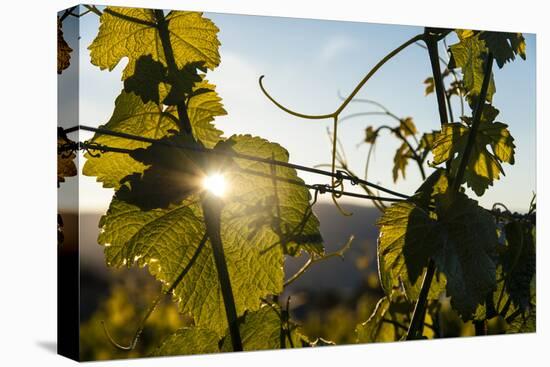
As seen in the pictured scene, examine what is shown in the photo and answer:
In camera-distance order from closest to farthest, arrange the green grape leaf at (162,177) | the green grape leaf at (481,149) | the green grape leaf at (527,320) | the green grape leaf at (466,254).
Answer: the green grape leaf at (162,177), the green grape leaf at (466,254), the green grape leaf at (481,149), the green grape leaf at (527,320)

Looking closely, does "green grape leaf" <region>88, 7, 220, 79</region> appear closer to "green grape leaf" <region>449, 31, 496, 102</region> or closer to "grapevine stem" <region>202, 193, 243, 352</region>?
"grapevine stem" <region>202, 193, 243, 352</region>

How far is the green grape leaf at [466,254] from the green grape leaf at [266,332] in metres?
0.51

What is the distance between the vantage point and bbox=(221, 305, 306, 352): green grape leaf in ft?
8.79

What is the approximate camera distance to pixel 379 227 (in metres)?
3.04

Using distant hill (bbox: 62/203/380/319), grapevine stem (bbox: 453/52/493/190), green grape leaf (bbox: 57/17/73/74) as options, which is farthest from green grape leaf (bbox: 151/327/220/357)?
grapevine stem (bbox: 453/52/493/190)

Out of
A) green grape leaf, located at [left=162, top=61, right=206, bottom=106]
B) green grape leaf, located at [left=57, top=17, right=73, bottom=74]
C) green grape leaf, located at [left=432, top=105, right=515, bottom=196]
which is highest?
green grape leaf, located at [left=57, top=17, right=73, bottom=74]

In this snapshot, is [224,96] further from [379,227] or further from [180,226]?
[379,227]

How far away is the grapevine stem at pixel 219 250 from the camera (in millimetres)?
2557

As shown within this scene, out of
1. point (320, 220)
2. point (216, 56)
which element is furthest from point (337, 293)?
point (216, 56)

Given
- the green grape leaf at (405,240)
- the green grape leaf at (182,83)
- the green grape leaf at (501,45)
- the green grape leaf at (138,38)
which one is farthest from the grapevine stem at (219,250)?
the green grape leaf at (501,45)

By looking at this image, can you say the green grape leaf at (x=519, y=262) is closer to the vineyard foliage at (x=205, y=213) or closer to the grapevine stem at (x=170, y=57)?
the vineyard foliage at (x=205, y=213)

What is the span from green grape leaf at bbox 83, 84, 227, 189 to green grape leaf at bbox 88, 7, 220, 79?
0.32 feet

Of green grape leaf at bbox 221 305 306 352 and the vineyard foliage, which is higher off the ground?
the vineyard foliage
